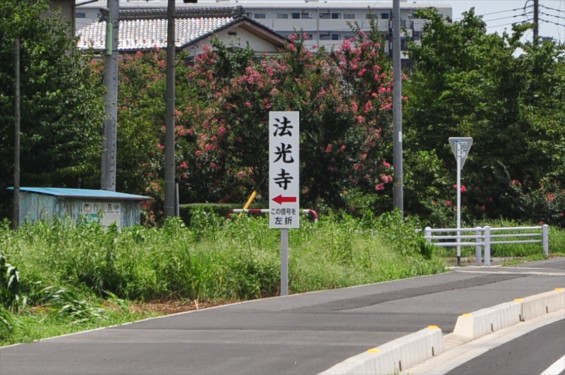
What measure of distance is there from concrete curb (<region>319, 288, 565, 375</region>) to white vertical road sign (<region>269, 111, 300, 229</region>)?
448 cm

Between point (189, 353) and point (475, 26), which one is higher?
point (475, 26)

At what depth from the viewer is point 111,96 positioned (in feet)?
82.9

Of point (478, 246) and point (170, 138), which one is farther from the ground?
point (170, 138)

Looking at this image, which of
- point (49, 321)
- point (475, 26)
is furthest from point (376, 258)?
point (475, 26)

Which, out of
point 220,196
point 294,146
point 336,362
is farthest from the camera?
point 220,196

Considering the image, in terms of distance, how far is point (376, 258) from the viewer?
22781mm

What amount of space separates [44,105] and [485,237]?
11431 millimetres

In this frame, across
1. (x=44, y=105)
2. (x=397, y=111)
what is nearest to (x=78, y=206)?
(x=44, y=105)

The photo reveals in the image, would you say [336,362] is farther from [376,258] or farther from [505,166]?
[505,166]

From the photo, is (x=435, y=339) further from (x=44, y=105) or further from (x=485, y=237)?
(x=44, y=105)

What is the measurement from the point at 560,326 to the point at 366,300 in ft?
11.8

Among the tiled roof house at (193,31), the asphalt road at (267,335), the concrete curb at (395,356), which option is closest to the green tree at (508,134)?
the asphalt road at (267,335)

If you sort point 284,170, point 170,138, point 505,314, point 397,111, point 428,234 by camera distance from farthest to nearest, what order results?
point 397,111
point 428,234
point 170,138
point 284,170
point 505,314

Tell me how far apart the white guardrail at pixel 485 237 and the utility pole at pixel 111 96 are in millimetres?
7510
